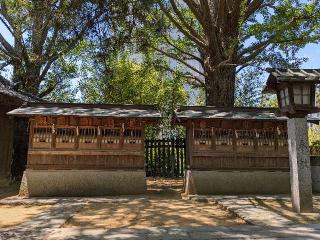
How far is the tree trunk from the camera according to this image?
16359 mm

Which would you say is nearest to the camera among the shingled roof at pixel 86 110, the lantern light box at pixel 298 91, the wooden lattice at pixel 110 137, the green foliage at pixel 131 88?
the lantern light box at pixel 298 91

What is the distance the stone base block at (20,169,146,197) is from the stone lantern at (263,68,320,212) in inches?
241

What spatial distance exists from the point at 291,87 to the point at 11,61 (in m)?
19.3

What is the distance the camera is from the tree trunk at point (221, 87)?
16359 mm

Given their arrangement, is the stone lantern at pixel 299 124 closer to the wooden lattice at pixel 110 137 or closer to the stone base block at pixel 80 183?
the stone base block at pixel 80 183

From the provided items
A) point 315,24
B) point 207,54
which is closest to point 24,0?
point 207,54

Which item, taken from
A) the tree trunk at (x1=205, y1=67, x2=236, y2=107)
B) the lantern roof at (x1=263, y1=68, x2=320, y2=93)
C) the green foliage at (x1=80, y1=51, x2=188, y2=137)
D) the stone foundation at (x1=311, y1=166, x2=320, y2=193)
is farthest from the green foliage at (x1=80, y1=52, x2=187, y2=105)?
the lantern roof at (x1=263, y1=68, x2=320, y2=93)

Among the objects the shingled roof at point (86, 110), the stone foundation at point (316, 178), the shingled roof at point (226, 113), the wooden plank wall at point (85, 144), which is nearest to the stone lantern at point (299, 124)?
the shingled roof at point (226, 113)

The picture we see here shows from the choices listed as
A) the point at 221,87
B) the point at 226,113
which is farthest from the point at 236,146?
the point at 221,87

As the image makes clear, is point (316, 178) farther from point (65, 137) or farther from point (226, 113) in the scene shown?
point (65, 137)

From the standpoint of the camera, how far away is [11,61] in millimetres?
23344

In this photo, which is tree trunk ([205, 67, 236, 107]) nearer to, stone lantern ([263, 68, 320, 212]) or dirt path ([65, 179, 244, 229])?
dirt path ([65, 179, 244, 229])

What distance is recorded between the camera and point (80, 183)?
13.5m

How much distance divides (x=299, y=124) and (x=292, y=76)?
4.40ft
